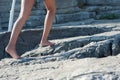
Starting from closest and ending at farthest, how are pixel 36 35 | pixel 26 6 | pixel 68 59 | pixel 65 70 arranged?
pixel 65 70, pixel 68 59, pixel 26 6, pixel 36 35

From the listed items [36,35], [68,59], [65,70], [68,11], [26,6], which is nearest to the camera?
[65,70]

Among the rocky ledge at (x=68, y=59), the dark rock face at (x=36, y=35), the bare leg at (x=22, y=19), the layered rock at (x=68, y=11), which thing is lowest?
the layered rock at (x=68, y=11)

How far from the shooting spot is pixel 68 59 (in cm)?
388

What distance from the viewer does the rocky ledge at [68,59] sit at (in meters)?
3.18

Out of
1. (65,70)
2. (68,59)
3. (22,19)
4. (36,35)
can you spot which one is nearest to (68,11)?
(36,35)

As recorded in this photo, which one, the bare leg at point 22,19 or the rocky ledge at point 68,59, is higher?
the bare leg at point 22,19

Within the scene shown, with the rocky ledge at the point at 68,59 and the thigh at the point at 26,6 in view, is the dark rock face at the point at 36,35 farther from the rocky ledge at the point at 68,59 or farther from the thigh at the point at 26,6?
the thigh at the point at 26,6

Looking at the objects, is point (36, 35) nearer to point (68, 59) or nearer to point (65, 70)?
point (68, 59)

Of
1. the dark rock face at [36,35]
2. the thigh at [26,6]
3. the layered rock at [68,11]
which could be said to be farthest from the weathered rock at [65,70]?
the layered rock at [68,11]

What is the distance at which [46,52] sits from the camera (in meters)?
4.46

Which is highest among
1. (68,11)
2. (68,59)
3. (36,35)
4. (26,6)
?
(26,6)

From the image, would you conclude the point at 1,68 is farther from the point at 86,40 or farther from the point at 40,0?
the point at 40,0

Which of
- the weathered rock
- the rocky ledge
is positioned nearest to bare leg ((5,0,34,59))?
the rocky ledge

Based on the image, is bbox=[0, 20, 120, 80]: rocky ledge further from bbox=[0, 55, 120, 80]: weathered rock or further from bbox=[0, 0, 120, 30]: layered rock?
bbox=[0, 0, 120, 30]: layered rock
